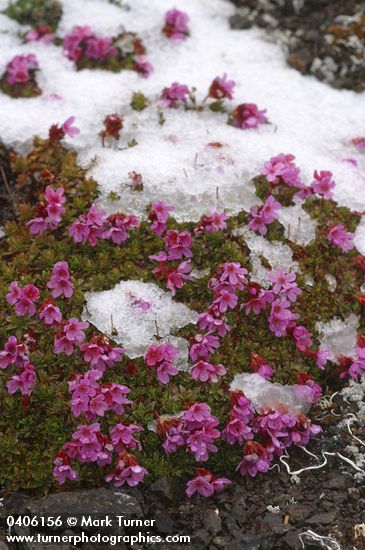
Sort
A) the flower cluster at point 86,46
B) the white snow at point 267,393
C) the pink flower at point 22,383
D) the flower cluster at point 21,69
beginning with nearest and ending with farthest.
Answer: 1. the pink flower at point 22,383
2. the white snow at point 267,393
3. the flower cluster at point 21,69
4. the flower cluster at point 86,46

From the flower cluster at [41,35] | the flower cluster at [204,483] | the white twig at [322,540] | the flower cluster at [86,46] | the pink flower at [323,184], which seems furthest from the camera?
the flower cluster at [41,35]

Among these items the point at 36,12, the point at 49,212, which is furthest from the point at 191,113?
the point at 36,12

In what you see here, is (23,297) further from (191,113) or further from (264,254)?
(191,113)

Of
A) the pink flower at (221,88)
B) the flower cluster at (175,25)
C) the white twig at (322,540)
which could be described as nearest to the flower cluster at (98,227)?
the pink flower at (221,88)

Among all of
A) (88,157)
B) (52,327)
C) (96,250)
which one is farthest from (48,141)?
(52,327)

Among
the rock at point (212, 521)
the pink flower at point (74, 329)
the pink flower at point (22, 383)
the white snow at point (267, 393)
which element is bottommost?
the rock at point (212, 521)

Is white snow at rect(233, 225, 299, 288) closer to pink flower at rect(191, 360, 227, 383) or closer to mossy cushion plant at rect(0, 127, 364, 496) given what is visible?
mossy cushion plant at rect(0, 127, 364, 496)

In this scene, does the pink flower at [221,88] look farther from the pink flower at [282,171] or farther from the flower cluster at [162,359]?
the flower cluster at [162,359]
